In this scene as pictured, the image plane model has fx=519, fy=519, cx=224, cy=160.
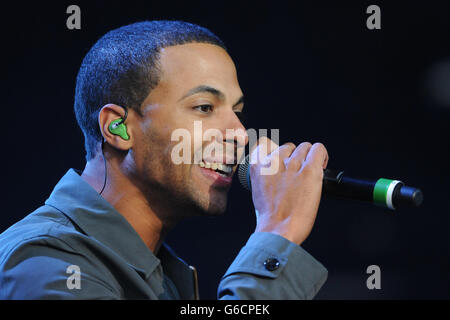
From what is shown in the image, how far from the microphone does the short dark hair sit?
0.56 meters

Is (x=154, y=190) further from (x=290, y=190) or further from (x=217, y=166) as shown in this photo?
(x=290, y=190)

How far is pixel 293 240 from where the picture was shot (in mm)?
1181

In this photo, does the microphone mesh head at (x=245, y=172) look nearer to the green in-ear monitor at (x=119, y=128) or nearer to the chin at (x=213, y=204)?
the chin at (x=213, y=204)

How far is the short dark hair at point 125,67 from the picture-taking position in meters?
1.47

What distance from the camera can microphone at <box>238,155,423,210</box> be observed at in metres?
1.16

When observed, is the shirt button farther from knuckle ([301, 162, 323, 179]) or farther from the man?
knuckle ([301, 162, 323, 179])

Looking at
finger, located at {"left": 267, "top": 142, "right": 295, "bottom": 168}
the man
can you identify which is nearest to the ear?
the man

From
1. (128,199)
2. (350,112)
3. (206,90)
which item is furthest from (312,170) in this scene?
(350,112)

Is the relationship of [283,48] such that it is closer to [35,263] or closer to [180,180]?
Answer: [180,180]

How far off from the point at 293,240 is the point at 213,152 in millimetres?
365

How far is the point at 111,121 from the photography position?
1459 millimetres

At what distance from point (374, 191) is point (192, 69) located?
1.95ft

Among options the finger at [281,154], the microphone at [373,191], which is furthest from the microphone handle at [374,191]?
the finger at [281,154]
